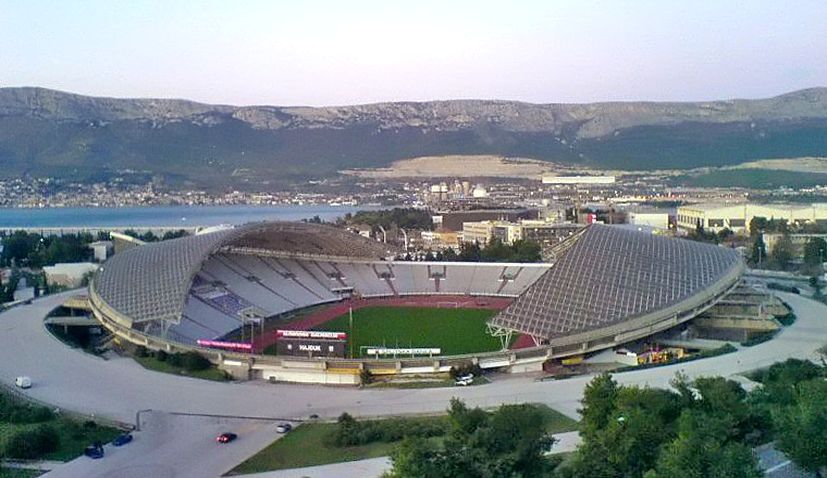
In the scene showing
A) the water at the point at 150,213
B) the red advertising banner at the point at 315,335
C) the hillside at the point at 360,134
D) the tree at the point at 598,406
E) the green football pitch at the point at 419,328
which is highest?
the hillside at the point at 360,134

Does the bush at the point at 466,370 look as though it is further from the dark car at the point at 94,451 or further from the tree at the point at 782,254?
the tree at the point at 782,254

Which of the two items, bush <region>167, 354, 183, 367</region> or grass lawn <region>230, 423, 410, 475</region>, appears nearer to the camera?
grass lawn <region>230, 423, 410, 475</region>

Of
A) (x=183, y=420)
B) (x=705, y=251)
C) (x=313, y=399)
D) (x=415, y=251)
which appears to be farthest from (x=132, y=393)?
(x=415, y=251)

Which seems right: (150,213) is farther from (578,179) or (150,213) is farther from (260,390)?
(260,390)

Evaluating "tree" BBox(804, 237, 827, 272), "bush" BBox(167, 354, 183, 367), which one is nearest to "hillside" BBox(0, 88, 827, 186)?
"tree" BBox(804, 237, 827, 272)

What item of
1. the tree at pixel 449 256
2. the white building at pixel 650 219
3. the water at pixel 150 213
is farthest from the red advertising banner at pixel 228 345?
the water at pixel 150 213

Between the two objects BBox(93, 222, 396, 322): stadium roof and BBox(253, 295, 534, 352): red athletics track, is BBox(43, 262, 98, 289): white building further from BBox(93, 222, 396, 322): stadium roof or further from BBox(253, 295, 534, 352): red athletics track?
Result: BBox(253, 295, 534, 352): red athletics track
